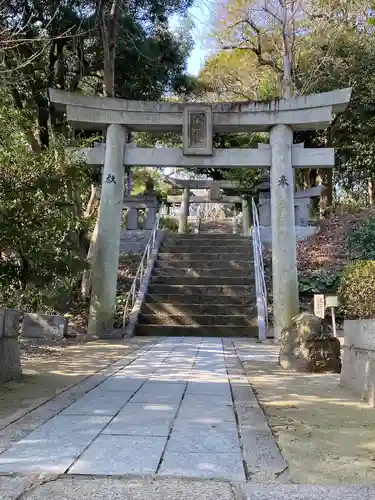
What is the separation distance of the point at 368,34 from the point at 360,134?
11.7 ft

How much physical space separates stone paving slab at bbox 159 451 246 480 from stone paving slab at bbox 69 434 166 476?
8 cm

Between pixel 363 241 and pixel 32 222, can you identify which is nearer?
pixel 32 222

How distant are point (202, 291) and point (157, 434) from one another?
333 inches

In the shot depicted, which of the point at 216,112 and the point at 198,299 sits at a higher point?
the point at 216,112

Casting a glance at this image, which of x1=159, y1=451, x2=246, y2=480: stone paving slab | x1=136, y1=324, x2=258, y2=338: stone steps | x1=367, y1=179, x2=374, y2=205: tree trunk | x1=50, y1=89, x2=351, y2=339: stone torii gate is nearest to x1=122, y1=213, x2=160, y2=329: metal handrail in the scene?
x1=136, y1=324, x2=258, y2=338: stone steps

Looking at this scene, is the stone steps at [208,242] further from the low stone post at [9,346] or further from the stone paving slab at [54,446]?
the stone paving slab at [54,446]

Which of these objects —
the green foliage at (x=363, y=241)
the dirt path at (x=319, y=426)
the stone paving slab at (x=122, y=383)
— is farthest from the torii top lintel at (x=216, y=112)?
the stone paving slab at (x=122, y=383)

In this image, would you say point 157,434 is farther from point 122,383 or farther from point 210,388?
point 122,383

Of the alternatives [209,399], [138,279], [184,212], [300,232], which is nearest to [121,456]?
[209,399]

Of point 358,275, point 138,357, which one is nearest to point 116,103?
point 138,357

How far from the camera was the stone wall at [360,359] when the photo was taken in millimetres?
4203

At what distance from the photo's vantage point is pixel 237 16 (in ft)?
56.7

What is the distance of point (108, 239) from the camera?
991 cm

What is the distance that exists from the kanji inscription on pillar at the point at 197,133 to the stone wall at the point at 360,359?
5867mm
